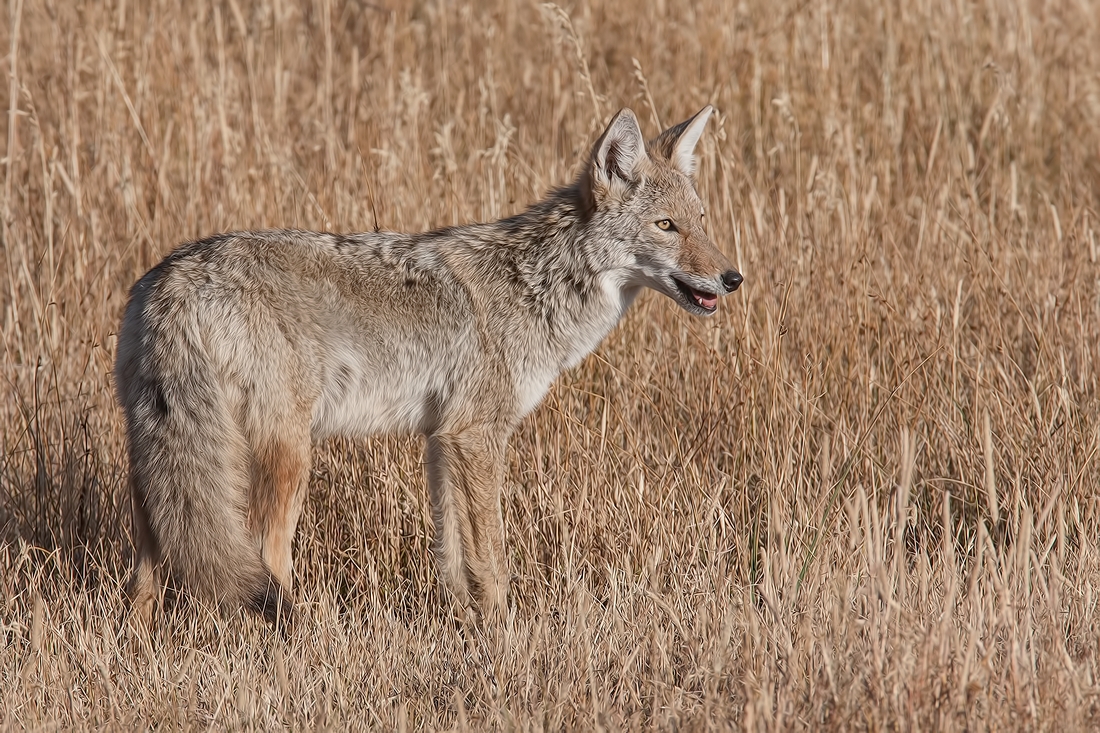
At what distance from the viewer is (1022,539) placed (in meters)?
2.78

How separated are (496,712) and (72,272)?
3.51 m

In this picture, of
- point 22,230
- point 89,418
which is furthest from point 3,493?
point 22,230

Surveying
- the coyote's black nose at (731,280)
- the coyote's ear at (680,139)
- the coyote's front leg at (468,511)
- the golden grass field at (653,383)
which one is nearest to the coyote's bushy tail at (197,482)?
the golden grass field at (653,383)

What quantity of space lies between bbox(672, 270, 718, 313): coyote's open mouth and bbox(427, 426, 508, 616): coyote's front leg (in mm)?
854

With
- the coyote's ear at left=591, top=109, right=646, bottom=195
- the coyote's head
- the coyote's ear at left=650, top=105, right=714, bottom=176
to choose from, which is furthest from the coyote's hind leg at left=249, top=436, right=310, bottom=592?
the coyote's ear at left=650, top=105, right=714, bottom=176

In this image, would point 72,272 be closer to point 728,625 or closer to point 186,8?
point 186,8

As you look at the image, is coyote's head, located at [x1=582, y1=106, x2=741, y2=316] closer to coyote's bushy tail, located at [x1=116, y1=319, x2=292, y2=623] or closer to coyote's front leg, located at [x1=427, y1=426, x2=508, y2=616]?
coyote's front leg, located at [x1=427, y1=426, x2=508, y2=616]

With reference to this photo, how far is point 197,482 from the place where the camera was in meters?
3.34

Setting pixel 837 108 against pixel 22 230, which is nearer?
pixel 22 230

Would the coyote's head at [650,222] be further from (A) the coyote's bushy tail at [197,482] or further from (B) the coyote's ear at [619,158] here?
(A) the coyote's bushy tail at [197,482]

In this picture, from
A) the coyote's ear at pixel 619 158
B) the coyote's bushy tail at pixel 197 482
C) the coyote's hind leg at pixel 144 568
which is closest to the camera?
the coyote's bushy tail at pixel 197 482

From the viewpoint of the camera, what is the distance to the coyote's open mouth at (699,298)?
4055 millimetres

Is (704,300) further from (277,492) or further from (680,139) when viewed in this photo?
(277,492)

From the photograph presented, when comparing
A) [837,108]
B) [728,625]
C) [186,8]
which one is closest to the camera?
[728,625]
